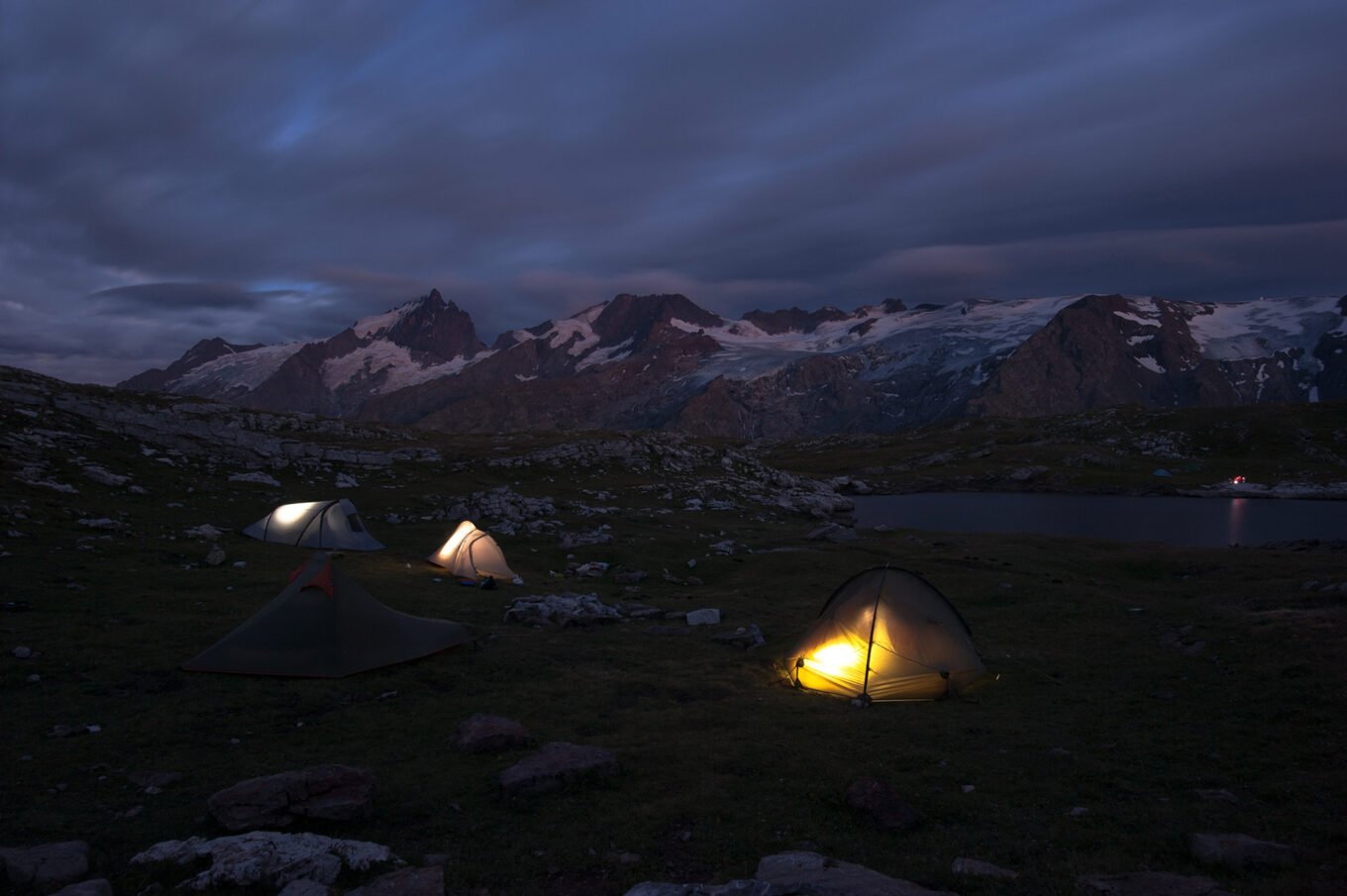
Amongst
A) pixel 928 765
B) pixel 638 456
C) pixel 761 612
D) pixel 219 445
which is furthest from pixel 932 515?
pixel 928 765

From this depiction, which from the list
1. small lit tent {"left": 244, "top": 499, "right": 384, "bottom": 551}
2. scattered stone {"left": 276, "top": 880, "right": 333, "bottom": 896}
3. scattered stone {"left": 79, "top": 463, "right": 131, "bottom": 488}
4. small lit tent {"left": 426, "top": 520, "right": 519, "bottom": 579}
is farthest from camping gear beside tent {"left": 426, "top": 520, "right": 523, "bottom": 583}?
scattered stone {"left": 276, "top": 880, "right": 333, "bottom": 896}

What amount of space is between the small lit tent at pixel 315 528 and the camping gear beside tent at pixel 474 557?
218 inches

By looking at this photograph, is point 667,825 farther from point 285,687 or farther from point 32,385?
point 32,385

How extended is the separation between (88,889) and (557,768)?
549 centimetres

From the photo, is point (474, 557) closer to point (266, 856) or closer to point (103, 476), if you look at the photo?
point (103, 476)

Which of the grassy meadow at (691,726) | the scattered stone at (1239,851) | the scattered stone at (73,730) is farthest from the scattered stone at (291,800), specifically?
the scattered stone at (1239,851)

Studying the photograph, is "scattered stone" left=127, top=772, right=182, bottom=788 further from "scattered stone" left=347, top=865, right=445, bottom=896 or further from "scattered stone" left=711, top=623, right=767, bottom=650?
"scattered stone" left=711, top=623, right=767, bottom=650

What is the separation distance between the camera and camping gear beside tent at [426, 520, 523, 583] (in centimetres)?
2783

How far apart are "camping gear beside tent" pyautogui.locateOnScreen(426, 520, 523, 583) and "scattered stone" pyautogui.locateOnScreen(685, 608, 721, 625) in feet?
27.5

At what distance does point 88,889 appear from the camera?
7266 millimetres

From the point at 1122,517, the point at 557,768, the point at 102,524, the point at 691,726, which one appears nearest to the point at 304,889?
the point at 557,768

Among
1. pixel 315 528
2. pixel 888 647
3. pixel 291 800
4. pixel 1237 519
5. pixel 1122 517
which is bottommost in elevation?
pixel 1122 517

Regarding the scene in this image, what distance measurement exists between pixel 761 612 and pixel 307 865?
57.3ft

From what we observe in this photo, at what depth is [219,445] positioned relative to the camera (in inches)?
1770
